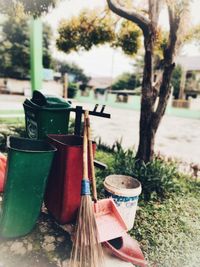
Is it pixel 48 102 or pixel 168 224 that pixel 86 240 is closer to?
pixel 168 224

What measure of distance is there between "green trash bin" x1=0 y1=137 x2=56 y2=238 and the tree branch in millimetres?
2946

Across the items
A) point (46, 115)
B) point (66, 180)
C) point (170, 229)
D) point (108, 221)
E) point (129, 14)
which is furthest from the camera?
point (129, 14)

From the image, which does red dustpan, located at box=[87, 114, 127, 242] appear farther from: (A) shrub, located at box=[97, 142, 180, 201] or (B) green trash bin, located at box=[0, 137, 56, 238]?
(A) shrub, located at box=[97, 142, 180, 201]

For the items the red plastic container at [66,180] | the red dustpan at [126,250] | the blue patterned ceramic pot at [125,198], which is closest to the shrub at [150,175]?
the blue patterned ceramic pot at [125,198]

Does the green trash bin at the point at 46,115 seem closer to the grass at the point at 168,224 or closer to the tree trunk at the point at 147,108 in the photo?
the grass at the point at 168,224

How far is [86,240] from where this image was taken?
228 cm

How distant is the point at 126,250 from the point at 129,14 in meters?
3.74

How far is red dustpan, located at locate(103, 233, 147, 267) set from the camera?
2.51 metres

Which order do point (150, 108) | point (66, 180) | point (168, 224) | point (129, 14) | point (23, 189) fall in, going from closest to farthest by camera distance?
point (23, 189) < point (66, 180) < point (168, 224) < point (129, 14) < point (150, 108)

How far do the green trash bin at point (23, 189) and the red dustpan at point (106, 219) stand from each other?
525 mm

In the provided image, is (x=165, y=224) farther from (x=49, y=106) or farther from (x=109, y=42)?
(x=109, y=42)

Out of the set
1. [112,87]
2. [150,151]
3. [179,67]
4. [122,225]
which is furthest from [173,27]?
[112,87]

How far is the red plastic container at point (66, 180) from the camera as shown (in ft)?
8.96

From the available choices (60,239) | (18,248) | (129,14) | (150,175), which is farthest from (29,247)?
(129,14)
